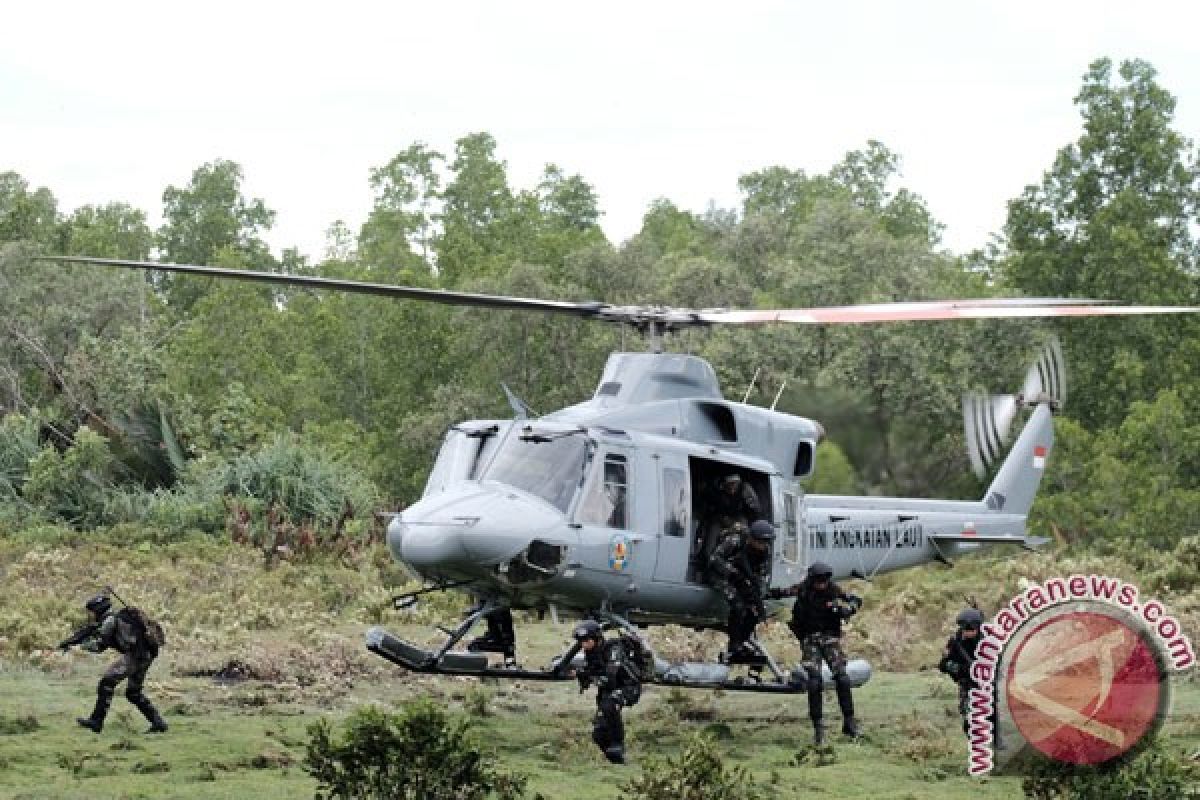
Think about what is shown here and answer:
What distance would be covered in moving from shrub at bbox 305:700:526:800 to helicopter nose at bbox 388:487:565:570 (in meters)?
3.36

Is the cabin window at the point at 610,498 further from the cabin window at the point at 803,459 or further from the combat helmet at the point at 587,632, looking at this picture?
the cabin window at the point at 803,459

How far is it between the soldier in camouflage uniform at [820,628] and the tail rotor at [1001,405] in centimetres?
172

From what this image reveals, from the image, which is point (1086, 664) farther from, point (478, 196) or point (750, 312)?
point (478, 196)

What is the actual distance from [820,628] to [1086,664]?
3661 millimetres

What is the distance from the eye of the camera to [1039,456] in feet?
70.8

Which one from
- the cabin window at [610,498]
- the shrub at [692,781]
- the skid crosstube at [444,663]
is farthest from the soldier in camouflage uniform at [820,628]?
the shrub at [692,781]

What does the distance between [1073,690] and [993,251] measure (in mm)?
46323

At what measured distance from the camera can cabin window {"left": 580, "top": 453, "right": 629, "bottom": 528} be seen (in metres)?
16.1

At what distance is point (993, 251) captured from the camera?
58.4m

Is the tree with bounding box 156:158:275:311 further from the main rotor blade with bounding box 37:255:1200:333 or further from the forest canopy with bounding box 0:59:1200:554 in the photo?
the main rotor blade with bounding box 37:255:1200:333

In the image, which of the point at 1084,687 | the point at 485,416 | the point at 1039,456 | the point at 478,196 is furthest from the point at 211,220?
the point at 1084,687

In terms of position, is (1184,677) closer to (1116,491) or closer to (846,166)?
(1116,491)

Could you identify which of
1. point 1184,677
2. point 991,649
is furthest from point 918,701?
point 991,649

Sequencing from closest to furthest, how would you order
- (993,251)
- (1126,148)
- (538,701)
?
(538,701), (1126,148), (993,251)
